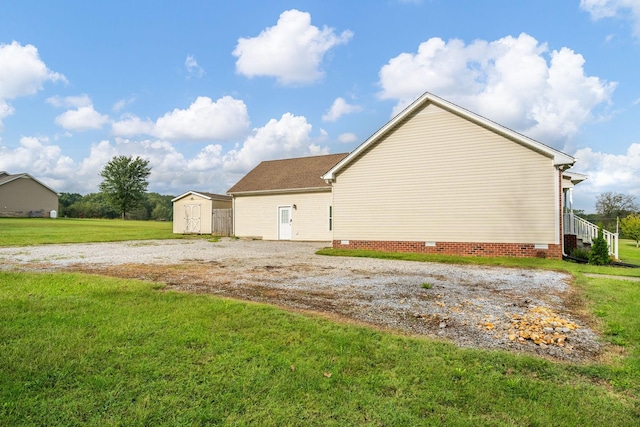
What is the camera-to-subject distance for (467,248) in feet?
43.3

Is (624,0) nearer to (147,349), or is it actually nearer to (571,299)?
(571,299)

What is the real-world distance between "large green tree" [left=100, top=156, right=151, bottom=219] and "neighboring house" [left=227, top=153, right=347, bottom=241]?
42157 mm

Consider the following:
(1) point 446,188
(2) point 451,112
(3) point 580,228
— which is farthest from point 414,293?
(3) point 580,228

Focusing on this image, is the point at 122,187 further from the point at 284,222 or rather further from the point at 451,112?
the point at 451,112

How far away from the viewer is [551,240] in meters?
12.2

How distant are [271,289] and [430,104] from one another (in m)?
10.7

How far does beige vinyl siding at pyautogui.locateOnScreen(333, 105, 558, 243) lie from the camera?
12.5m

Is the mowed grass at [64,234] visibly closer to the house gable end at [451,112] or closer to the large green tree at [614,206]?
the house gable end at [451,112]

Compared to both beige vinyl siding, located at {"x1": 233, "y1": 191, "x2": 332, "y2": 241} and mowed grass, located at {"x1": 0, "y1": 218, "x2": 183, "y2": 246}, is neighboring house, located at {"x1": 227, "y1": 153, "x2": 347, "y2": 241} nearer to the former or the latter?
beige vinyl siding, located at {"x1": 233, "y1": 191, "x2": 332, "y2": 241}

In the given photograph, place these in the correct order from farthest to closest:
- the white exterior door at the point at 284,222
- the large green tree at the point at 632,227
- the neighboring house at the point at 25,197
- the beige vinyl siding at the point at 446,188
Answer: the neighboring house at the point at 25,197 < the large green tree at the point at 632,227 < the white exterior door at the point at 284,222 < the beige vinyl siding at the point at 446,188

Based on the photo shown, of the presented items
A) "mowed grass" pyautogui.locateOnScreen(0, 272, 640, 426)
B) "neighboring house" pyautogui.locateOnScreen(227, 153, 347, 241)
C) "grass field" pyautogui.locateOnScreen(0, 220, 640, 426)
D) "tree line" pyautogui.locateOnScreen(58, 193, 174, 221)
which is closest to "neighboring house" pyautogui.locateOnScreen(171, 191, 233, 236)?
"neighboring house" pyautogui.locateOnScreen(227, 153, 347, 241)

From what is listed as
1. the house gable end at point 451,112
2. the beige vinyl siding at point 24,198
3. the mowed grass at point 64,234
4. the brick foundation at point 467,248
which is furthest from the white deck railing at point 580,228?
the beige vinyl siding at point 24,198

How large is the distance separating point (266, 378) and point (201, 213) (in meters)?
24.8

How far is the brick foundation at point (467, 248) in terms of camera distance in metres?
12.4
